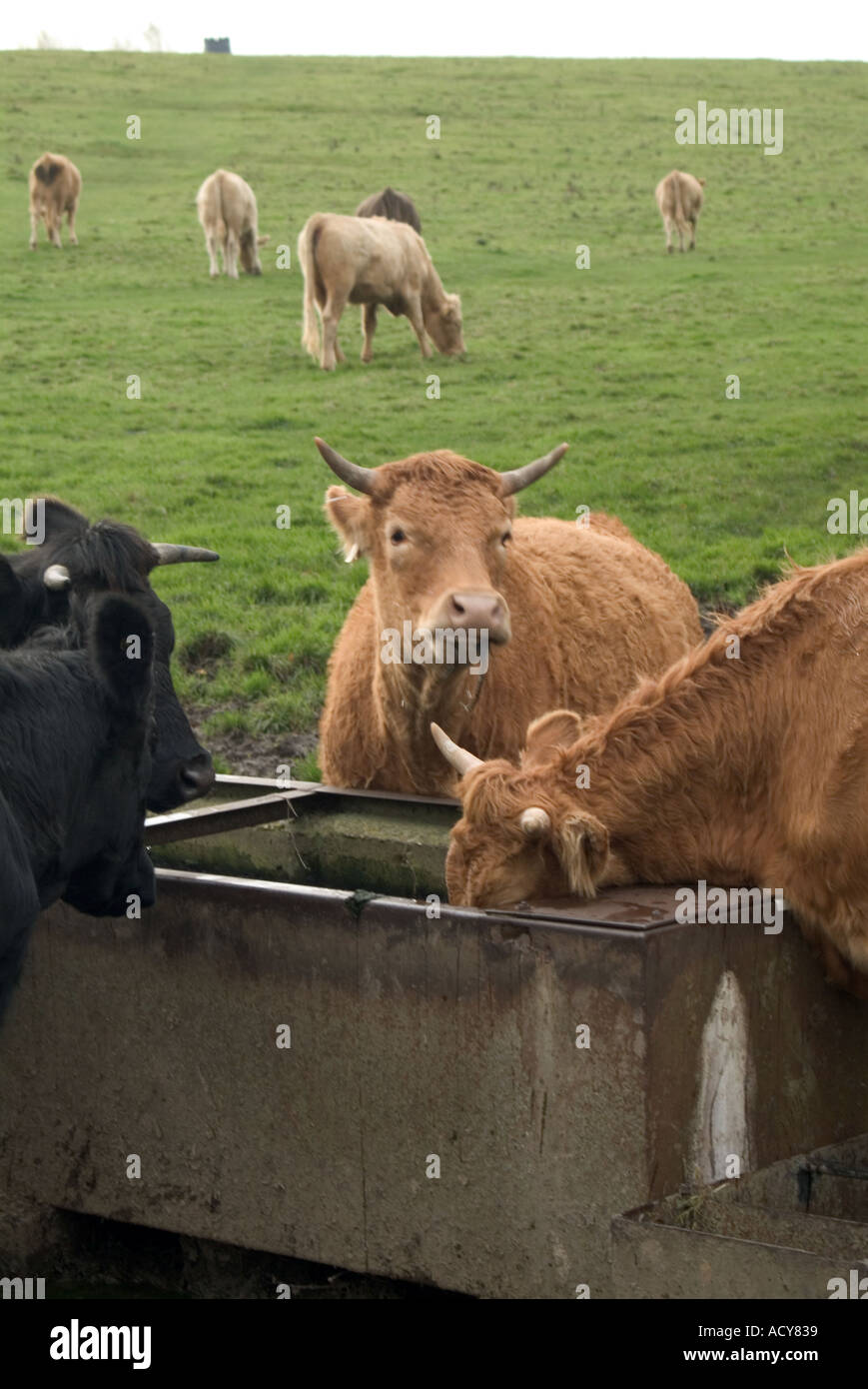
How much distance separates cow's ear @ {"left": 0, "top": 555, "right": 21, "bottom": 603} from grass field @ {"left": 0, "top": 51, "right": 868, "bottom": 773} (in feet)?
14.0

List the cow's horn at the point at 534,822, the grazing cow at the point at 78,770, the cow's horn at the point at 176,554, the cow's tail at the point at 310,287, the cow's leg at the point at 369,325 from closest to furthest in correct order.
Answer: the grazing cow at the point at 78,770, the cow's horn at the point at 534,822, the cow's horn at the point at 176,554, the cow's tail at the point at 310,287, the cow's leg at the point at 369,325

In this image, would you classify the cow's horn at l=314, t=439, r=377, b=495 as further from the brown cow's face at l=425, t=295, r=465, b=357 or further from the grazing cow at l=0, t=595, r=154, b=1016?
the brown cow's face at l=425, t=295, r=465, b=357

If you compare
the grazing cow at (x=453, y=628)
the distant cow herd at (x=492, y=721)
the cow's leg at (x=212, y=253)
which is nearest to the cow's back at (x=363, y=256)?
the cow's leg at (x=212, y=253)

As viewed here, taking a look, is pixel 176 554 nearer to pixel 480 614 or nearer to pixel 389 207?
pixel 480 614

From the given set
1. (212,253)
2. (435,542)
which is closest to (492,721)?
(435,542)

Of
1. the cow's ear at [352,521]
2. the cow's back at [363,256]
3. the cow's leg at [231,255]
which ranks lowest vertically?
the cow's ear at [352,521]

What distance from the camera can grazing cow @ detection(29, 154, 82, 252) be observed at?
28656mm

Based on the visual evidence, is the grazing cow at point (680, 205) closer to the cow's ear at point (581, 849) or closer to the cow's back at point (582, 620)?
the cow's back at point (582, 620)

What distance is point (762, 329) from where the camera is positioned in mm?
22062

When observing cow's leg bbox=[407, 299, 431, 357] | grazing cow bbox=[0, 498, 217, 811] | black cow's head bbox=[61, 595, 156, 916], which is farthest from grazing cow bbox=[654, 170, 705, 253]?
black cow's head bbox=[61, 595, 156, 916]

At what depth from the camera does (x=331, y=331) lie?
2077 centimetres

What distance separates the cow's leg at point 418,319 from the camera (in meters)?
21.0

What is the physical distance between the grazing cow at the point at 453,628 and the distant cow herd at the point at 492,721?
1 centimetres
